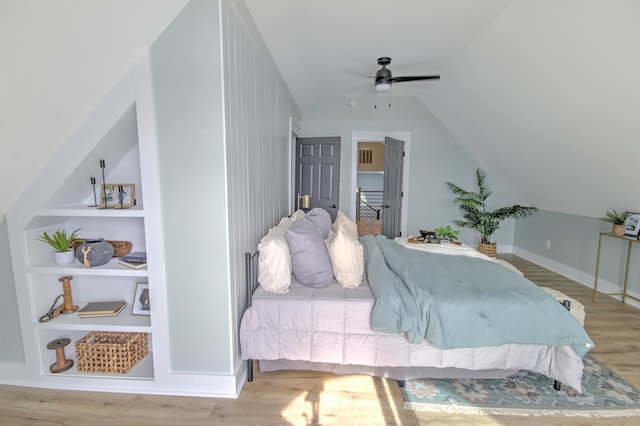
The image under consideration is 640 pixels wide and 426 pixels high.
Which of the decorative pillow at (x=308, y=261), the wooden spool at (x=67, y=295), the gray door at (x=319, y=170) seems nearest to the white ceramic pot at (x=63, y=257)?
the wooden spool at (x=67, y=295)

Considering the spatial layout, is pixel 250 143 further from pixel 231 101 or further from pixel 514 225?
pixel 514 225

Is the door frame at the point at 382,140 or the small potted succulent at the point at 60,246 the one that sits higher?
the door frame at the point at 382,140

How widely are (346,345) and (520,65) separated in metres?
3.20

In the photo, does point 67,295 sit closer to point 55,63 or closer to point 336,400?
point 55,63

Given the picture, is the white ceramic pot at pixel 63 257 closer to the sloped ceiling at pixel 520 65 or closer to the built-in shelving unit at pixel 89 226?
the built-in shelving unit at pixel 89 226

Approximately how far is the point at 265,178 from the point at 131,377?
187 cm

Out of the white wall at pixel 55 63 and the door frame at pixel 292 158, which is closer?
the white wall at pixel 55 63

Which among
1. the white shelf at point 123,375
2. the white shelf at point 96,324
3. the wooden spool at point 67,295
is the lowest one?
the white shelf at point 123,375

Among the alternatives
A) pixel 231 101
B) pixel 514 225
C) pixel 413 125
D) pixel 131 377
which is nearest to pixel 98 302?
pixel 131 377

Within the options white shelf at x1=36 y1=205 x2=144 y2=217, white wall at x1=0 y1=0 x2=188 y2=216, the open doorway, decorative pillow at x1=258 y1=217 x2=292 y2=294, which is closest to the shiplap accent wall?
A: decorative pillow at x1=258 y1=217 x2=292 y2=294

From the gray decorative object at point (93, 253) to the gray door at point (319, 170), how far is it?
128 inches

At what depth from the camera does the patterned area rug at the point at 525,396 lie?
5.87 feet

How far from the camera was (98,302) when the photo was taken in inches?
87.4

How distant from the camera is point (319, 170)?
5117 mm
